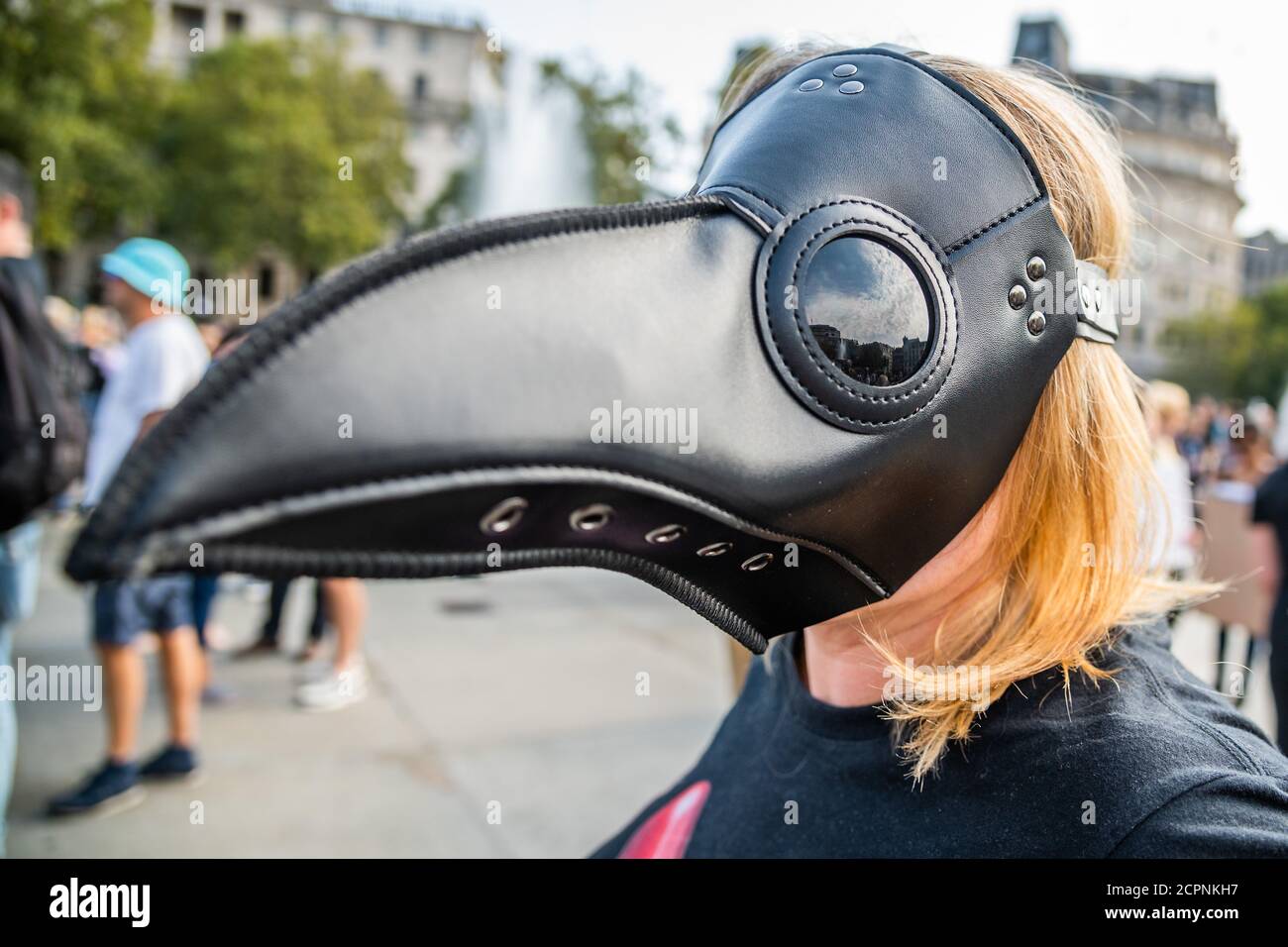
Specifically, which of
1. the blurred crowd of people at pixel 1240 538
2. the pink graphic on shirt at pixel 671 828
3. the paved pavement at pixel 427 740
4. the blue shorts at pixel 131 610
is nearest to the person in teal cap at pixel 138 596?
the blue shorts at pixel 131 610

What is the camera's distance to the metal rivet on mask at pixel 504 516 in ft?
1.66

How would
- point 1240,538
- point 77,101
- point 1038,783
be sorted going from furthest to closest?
point 77,101 < point 1240,538 < point 1038,783

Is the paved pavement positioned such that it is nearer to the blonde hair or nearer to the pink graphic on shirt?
the pink graphic on shirt

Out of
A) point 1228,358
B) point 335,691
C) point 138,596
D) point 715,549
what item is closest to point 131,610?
point 138,596

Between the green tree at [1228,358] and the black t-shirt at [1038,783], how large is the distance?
195ft

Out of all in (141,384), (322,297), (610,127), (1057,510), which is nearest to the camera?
(322,297)

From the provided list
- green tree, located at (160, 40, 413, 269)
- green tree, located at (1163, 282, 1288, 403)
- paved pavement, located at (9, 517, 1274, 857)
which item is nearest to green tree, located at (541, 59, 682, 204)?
paved pavement, located at (9, 517, 1274, 857)

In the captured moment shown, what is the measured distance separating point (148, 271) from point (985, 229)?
155 inches

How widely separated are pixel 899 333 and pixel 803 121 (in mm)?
197

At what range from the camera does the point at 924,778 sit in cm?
88

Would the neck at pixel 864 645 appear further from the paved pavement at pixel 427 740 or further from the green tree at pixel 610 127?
the green tree at pixel 610 127

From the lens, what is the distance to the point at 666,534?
618 mm

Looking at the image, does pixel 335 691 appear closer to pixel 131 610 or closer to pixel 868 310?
pixel 131 610

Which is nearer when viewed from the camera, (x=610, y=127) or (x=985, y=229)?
(x=985, y=229)
